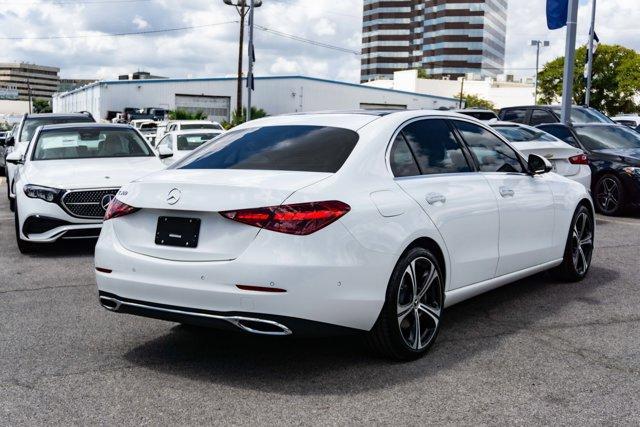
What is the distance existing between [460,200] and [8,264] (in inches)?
208

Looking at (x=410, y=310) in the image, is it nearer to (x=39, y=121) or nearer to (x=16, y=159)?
(x=16, y=159)

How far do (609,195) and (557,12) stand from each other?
6.74 metres

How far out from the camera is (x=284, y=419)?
3824 mm

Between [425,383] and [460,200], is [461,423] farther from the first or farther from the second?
[460,200]

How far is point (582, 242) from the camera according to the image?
722 cm

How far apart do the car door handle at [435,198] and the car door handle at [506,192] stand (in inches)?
34.7

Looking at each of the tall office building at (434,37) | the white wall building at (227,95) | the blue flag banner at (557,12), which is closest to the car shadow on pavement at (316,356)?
the blue flag banner at (557,12)

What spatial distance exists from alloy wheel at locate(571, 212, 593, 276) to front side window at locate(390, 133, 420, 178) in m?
2.59

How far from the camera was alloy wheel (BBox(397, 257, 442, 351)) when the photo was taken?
4.67 meters

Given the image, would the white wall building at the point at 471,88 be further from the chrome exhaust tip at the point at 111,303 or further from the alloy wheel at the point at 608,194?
the chrome exhaust tip at the point at 111,303

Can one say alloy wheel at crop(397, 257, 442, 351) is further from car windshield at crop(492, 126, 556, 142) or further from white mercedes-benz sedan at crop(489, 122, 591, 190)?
car windshield at crop(492, 126, 556, 142)

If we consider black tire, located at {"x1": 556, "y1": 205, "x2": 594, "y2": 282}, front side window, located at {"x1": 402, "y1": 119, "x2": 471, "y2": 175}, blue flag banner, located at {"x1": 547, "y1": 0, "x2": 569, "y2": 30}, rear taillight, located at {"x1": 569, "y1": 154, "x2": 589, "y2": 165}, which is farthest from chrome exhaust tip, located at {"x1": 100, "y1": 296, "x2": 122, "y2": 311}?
blue flag banner, located at {"x1": 547, "y1": 0, "x2": 569, "y2": 30}

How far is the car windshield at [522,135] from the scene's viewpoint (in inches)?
474

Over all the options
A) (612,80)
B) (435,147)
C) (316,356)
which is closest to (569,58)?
(435,147)
